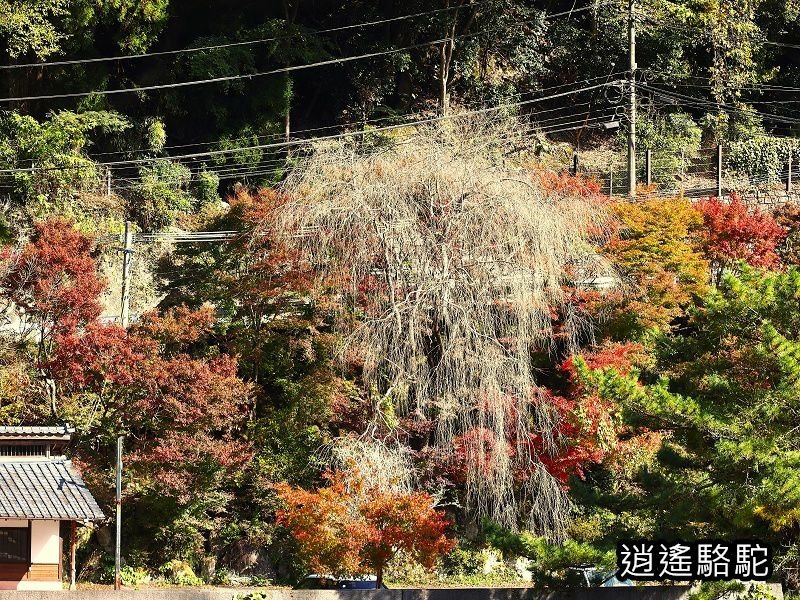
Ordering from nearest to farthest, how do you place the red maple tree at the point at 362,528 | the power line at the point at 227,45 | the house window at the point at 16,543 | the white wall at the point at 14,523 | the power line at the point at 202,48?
the red maple tree at the point at 362,528 < the white wall at the point at 14,523 < the house window at the point at 16,543 < the power line at the point at 202,48 < the power line at the point at 227,45

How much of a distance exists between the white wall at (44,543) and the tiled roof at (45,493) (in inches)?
23.5

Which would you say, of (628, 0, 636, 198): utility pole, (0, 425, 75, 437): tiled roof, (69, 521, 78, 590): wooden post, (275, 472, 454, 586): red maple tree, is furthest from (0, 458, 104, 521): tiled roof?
(628, 0, 636, 198): utility pole

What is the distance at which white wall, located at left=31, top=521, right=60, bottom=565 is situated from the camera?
23766 mm

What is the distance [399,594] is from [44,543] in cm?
658

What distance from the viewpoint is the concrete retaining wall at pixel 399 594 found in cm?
2086

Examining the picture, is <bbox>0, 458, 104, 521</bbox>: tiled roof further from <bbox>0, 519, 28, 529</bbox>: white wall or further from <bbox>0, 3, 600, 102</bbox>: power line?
<bbox>0, 3, 600, 102</bbox>: power line

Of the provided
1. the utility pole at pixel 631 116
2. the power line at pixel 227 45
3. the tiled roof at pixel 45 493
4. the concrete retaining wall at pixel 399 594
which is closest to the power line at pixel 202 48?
the power line at pixel 227 45

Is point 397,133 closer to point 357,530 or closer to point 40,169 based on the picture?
point 40,169

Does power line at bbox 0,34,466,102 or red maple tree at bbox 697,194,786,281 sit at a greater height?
power line at bbox 0,34,466,102

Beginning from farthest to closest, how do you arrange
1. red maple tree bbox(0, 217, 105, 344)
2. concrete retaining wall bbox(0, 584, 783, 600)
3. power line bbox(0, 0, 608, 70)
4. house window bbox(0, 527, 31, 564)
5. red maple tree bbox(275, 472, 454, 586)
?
1. power line bbox(0, 0, 608, 70)
2. red maple tree bbox(0, 217, 105, 344)
3. house window bbox(0, 527, 31, 564)
4. red maple tree bbox(275, 472, 454, 586)
5. concrete retaining wall bbox(0, 584, 783, 600)

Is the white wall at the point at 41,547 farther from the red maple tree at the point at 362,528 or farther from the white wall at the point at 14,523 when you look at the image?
the red maple tree at the point at 362,528

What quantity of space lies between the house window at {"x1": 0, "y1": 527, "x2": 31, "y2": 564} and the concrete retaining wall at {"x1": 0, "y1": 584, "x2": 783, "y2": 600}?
6.74ft

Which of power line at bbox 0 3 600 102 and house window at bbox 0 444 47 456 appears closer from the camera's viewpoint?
house window at bbox 0 444 47 456

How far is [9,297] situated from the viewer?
85.6 ft
